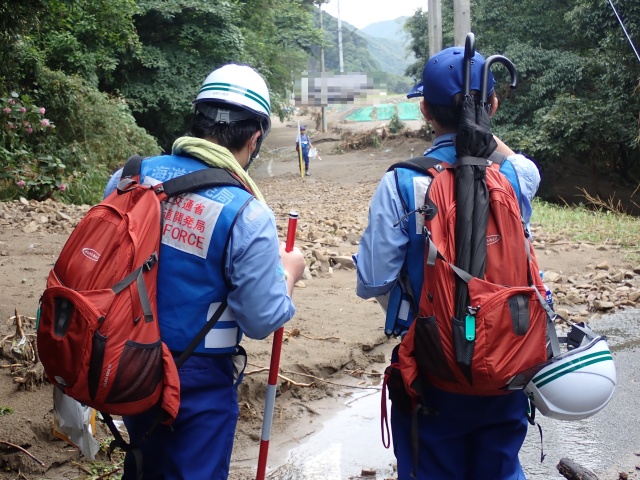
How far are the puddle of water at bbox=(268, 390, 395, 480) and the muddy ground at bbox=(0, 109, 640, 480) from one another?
0.38 ft

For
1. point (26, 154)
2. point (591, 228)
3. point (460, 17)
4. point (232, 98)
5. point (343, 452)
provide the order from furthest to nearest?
point (460, 17) < point (26, 154) < point (591, 228) < point (343, 452) < point (232, 98)

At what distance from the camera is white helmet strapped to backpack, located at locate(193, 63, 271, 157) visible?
2406 mm

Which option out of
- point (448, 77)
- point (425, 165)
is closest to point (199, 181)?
point (425, 165)

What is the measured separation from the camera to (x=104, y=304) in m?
2.08

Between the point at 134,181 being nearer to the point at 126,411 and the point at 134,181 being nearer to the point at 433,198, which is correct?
the point at 126,411

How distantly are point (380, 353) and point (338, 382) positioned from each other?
0.65 m

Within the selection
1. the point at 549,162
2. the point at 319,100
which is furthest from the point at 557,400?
the point at 319,100

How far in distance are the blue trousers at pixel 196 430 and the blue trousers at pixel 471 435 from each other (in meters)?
0.63

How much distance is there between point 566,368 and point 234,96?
4.33 ft

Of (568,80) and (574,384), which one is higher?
(568,80)

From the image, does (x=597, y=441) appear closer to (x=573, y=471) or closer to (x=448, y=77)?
(x=573, y=471)

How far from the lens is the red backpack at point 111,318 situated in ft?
6.84

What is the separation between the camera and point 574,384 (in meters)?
2.22

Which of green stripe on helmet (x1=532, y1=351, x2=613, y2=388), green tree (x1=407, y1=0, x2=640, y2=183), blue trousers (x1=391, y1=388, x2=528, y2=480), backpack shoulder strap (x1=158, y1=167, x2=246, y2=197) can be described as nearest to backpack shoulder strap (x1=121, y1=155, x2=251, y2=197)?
backpack shoulder strap (x1=158, y1=167, x2=246, y2=197)
